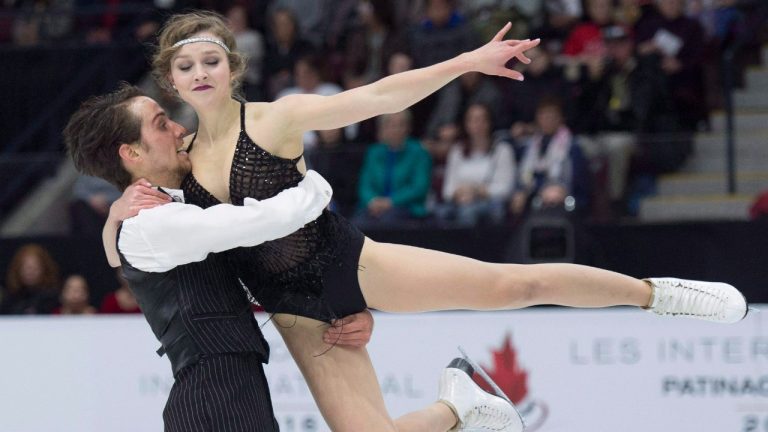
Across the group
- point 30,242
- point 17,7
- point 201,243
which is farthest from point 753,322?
point 17,7

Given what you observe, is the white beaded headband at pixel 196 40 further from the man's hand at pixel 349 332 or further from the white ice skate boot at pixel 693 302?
the white ice skate boot at pixel 693 302

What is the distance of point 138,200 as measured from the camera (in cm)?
373

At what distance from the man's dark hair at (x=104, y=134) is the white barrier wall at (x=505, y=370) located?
6.75ft

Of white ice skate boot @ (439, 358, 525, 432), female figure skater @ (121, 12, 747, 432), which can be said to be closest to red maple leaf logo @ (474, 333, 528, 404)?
white ice skate boot @ (439, 358, 525, 432)

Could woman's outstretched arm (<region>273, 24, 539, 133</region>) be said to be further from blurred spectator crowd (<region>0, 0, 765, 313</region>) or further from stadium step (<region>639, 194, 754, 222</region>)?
stadium step (<region>639, 194, 754, 222</region>)

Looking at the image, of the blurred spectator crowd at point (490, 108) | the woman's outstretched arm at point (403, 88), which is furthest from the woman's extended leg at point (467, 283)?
the blurred spectator crowd at point (490, 108)

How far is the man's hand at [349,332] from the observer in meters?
4.00

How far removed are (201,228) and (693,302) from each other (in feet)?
5.71

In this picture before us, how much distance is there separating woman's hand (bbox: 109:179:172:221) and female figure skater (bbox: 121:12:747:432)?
0.16 m

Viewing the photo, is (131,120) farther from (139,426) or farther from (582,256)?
(582,256)

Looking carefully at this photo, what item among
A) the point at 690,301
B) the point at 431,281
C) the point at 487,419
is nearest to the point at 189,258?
the point at 431,281

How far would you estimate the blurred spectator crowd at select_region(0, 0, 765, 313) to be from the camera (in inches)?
265

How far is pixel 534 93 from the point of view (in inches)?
299

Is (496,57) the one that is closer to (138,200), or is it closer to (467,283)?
(467,283)
